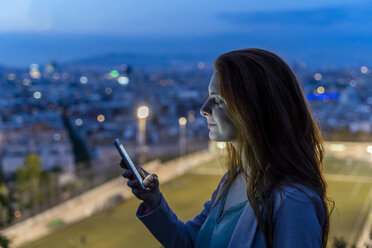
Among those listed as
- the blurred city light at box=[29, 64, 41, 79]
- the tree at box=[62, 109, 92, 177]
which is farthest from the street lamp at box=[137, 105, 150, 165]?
the blurred city light at box=[29, 64, 41, 79]

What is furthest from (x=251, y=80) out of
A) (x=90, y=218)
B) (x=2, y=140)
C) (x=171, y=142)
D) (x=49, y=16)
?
(x=171, y=142)

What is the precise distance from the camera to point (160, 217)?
57 cm

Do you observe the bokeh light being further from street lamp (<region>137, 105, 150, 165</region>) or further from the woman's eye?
the woman's eye

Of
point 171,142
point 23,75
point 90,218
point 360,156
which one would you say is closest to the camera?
point 90,218

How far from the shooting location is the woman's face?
0.51 m

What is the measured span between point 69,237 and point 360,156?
7.66 m

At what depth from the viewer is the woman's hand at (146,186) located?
53 centimetres

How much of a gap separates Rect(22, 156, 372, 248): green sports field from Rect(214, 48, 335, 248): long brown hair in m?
2.62

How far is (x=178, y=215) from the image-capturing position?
485cm

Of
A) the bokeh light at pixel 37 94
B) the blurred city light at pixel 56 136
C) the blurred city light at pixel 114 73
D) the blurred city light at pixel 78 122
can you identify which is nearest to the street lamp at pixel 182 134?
the blurred city light at pixel 114 73

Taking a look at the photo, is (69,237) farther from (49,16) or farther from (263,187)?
(263,187)

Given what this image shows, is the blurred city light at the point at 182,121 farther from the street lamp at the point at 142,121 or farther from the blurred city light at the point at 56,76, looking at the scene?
the blurred city light at the point at 56,76

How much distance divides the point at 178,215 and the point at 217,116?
4.46m

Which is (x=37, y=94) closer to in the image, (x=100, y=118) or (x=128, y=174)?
(x=100, y=118)
